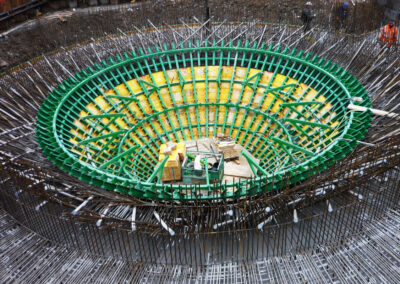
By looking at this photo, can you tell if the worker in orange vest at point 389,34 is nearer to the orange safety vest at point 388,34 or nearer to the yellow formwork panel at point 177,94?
the orange safety vest at point 388,34

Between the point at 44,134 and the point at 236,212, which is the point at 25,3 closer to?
the point at 44,134

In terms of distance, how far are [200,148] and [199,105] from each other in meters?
2.79

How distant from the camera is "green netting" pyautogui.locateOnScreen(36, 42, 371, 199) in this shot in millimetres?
19000

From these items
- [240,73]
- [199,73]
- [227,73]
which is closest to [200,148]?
[199,73]

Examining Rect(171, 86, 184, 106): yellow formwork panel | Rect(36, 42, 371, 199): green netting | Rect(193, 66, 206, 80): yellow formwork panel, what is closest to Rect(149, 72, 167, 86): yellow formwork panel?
Rect(36, 42, 371, 199): green netting

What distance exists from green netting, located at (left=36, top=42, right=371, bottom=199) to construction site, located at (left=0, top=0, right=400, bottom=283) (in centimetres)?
11

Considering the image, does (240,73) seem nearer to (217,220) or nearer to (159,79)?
(159,79)

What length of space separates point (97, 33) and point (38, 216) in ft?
65.5

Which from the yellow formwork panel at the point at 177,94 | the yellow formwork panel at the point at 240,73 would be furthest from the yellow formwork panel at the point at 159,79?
the yellow formwork panel at the point at 240,73

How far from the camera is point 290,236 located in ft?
43.1

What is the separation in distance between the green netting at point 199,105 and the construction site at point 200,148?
107 mm

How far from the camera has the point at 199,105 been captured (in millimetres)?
22703

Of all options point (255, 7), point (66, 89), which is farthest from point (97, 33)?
point (255, 7)

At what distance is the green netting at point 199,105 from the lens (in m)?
19.0
